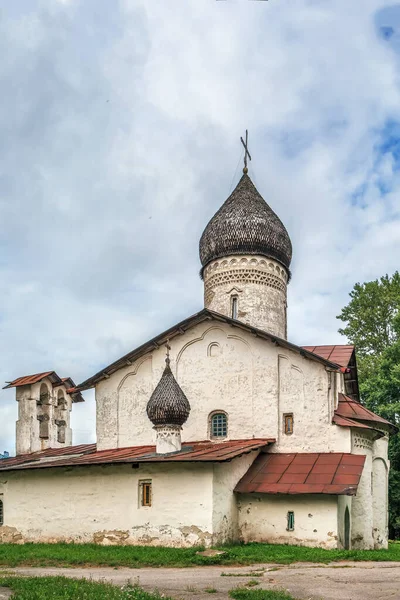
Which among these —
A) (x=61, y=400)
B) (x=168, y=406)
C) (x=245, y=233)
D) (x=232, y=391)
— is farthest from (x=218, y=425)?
(x=245, y=233)

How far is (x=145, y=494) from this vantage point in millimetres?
16094

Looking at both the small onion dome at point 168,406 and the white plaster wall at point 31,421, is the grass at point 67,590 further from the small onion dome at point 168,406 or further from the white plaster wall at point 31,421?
the white plaster wall at point 31,421

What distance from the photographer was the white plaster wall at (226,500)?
15.5 m

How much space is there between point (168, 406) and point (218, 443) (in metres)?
2.22

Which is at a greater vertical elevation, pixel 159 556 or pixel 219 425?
pixel 219 425

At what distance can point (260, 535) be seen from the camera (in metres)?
16.5

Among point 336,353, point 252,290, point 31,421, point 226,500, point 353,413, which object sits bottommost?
point 226,500

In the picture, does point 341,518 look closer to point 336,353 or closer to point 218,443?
point 218,443

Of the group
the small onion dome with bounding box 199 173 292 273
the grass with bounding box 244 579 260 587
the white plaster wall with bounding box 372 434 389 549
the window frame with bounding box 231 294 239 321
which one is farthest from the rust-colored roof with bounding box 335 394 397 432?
the grass with bounding box 244 579 260 587

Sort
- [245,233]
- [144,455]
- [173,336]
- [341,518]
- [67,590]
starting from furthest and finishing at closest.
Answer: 1. [245,233]
2. [173,336]
3. [144,455]
4. [341,518]
5. [67,590]

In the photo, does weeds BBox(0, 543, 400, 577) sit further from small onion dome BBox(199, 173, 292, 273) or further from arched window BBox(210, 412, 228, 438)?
small onion dome BBox(199, 173, 292, 273)

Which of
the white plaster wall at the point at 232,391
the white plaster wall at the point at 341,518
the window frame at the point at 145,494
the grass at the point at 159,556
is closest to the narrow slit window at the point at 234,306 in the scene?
the white plaster wall at the point at 232,391

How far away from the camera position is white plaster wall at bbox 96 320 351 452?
59.8ft

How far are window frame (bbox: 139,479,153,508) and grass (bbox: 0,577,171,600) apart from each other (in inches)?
247
